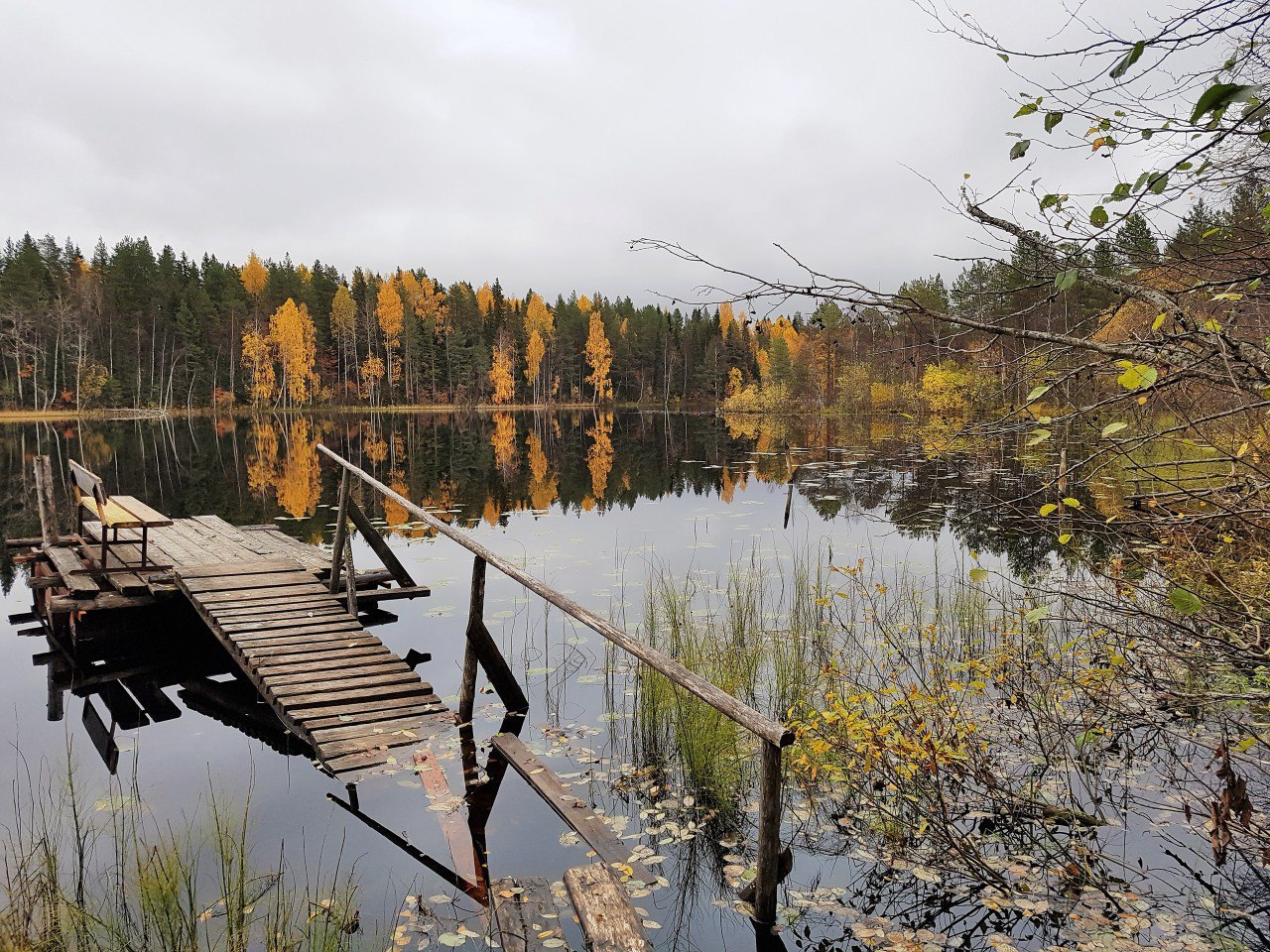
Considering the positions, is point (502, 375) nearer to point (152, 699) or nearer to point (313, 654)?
point (152, 699)

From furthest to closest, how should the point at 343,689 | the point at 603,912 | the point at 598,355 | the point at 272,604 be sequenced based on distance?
the point at 598,355 < the point at 272,604 < the point at 343,689 < the point at 603,912

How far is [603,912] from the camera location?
4055 mm

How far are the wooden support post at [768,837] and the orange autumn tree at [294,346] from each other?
72.4 meters

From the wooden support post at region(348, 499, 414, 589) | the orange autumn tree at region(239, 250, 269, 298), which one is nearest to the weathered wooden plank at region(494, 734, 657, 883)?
the wooden support post at region(348, 499, 414, 589)

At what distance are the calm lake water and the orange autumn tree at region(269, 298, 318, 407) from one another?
32.4m

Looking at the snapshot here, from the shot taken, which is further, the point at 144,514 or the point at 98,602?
the point at 144,514

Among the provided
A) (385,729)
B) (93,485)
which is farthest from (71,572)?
(385,729)

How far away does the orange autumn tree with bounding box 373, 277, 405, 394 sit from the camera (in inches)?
3038

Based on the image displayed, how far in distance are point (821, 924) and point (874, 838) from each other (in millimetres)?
924

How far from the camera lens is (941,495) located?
64.2 ft

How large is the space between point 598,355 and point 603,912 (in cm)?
8985

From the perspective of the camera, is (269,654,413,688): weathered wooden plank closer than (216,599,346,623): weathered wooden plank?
Yes

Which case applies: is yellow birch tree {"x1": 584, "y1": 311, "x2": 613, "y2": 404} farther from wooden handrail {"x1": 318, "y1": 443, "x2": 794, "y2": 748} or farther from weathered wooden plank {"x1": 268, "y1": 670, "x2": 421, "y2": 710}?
wooden handrail {"x1": 318, "y1": 443, "x2": 794, "y2": 748}

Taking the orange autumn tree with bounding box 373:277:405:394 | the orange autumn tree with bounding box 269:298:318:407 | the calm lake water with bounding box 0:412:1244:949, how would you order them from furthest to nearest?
the orange autumn tree with bounding box 373:277:405:394, the orange autumn tree with bounding box 269:298:318:407, the calm lake water with bounding box 0:412:1244:949
